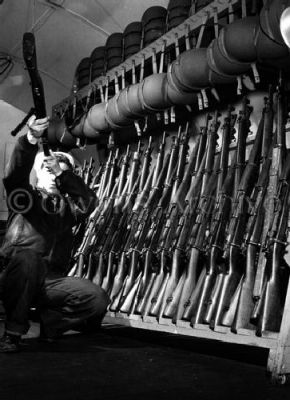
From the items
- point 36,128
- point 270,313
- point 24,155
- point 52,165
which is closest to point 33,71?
point 36,128

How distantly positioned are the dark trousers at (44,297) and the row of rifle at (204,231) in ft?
0.93

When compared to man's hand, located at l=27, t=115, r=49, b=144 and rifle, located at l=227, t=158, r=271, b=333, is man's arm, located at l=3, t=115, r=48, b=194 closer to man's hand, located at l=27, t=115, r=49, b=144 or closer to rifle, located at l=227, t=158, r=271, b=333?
man's hand, located at l=27, t=115, r=49, b=144

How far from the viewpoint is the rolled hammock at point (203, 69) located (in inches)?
133

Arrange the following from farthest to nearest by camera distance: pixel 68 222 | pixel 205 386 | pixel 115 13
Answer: pixel 115 13, pixel 68 222, pixel 205 386

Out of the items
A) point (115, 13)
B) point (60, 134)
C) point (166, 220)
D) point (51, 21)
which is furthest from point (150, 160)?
Answer: point (51, 21)

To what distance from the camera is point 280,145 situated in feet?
11.1

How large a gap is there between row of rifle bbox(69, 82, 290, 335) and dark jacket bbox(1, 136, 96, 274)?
1.69ft

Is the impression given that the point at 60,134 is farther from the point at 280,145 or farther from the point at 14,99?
the point at 280,145

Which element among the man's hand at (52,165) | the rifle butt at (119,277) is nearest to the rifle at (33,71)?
the man's hand at (52,165)

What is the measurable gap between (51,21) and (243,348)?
4.80 meters

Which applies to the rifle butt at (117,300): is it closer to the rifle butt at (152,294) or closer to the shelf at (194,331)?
the shelf at (194,331)

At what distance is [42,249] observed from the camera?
142 inches

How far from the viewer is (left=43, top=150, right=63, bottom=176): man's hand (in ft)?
12.3

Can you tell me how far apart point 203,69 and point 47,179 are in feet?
4.66
